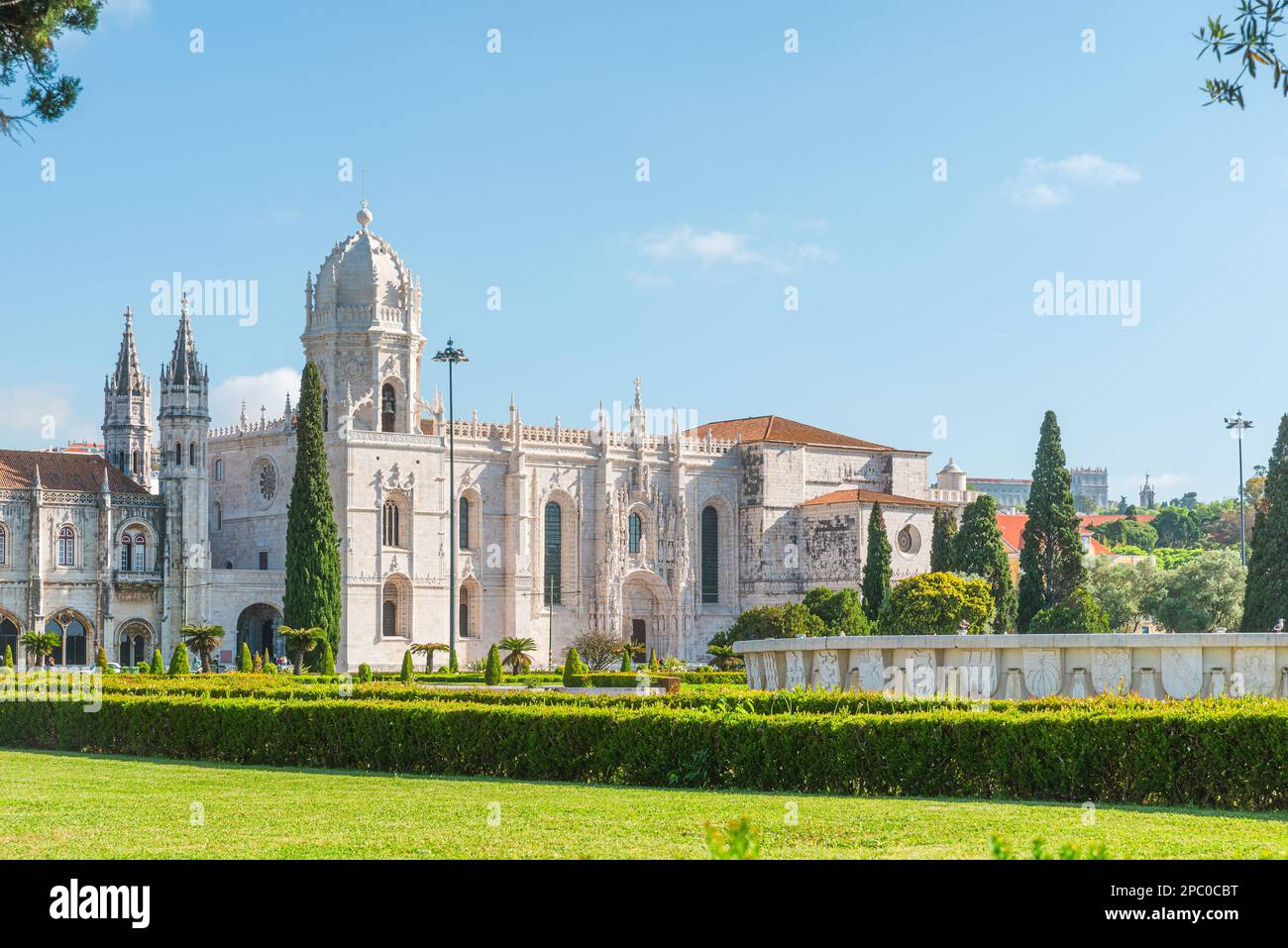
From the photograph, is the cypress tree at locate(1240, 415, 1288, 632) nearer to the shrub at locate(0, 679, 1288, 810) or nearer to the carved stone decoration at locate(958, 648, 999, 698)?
the carved stone decoration at locate(958, 648, 999, 698)

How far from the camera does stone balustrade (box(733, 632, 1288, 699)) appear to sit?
762 inches

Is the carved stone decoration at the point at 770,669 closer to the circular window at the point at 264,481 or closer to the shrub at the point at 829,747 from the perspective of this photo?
the shrub at the point at 829,747

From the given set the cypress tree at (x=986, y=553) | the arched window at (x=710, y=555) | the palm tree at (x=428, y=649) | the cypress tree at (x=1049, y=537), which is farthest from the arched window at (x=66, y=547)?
the cypress tree at (x=1049, y=537)

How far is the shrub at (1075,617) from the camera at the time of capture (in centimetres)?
5606

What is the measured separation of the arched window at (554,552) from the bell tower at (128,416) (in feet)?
58.8

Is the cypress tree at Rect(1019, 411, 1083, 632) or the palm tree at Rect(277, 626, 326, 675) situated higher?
the cypress tree at Rect(1019, 411, 1083, 632)

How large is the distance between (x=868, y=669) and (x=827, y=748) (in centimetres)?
513

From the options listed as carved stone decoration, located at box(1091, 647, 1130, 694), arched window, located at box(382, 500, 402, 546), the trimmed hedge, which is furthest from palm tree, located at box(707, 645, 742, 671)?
carved stone decoration, located at box(1091, 647, 1130, 694)

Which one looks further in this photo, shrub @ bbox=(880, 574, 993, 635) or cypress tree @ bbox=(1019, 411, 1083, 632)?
cypress tree @ bbox=(1019, 411, 1083, 632)

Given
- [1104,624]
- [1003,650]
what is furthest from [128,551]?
[1003,650]

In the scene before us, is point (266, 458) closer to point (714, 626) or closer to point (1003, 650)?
point (714, 626)

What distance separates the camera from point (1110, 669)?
19938 millimetres

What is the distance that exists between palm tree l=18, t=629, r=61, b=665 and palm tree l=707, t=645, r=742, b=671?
76.3 feet
